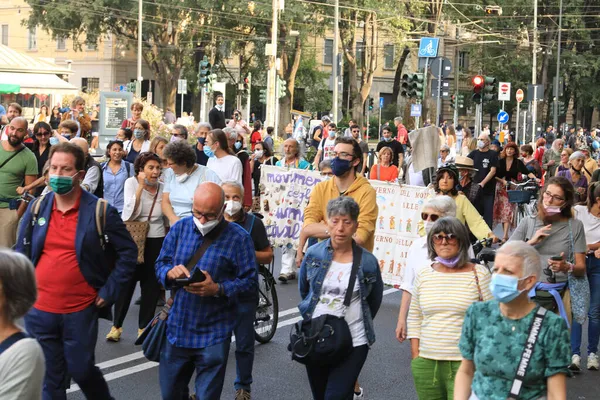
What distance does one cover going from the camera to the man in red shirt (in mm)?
6336

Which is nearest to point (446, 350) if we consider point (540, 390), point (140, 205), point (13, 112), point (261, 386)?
point (540, 390)

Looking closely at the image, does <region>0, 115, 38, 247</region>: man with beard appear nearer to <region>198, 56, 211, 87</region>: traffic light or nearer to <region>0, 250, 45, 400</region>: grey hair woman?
<region>0, 250, 45, 400</region>: grey hair woman

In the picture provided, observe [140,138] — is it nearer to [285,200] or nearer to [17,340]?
[285,200]

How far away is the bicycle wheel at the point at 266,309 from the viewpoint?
1003cm

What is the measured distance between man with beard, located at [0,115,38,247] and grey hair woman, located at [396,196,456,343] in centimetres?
548

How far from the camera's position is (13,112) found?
53.2 ft

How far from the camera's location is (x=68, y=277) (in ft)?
20.9

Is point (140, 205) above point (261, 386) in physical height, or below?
above

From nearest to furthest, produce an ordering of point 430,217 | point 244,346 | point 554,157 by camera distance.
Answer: point 430,217
point 244,346
point 554,157

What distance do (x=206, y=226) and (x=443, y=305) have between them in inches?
53.6

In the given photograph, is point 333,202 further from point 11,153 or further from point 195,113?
point 195,113

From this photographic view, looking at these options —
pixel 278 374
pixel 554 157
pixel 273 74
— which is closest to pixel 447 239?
pixel 278 374

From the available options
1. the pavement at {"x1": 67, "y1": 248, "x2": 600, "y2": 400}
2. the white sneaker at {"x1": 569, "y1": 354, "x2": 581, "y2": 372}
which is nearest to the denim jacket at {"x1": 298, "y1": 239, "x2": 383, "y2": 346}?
the pavement at {"x1": 67, "y1": 248, "x2": 600, "y2": 400}

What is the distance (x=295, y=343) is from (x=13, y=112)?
1111cm
